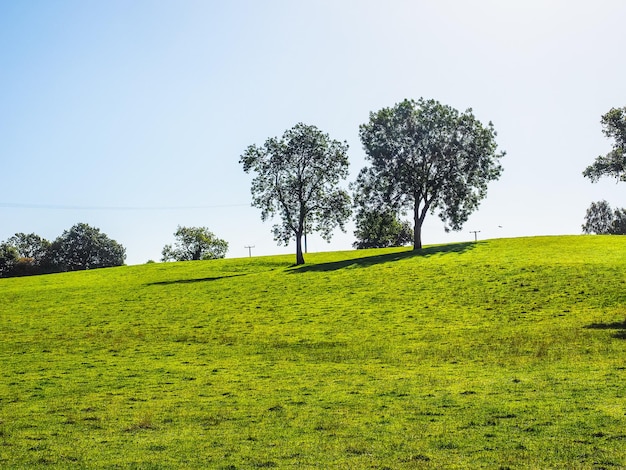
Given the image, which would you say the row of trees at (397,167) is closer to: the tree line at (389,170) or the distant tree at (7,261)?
the tree line at (389,170)

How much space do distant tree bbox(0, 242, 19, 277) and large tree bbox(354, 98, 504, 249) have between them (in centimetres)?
10874

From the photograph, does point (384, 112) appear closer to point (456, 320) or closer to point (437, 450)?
point (456, 320)

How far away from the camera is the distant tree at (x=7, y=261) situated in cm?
15350

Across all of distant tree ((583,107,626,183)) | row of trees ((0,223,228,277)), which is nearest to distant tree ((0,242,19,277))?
row of trees ((0,223,228,277))

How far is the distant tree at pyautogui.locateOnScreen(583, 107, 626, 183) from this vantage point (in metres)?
49.5

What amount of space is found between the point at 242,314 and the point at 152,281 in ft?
95.1

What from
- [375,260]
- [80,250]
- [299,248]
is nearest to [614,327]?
[375,260]

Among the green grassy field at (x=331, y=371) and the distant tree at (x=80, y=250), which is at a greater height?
the distant tree at (x=80, y=250)

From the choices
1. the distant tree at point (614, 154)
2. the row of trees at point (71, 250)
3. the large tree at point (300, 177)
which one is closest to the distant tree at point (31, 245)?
the row of trees at point (71, 250)

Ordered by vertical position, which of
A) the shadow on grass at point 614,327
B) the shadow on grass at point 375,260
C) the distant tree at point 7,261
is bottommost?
the shadow on grass at point 614,327

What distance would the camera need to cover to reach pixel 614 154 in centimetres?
5325

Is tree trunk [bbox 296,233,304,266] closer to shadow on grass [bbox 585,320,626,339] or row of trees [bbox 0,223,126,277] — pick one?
shadow on grass [bbox 585,320,626,339]

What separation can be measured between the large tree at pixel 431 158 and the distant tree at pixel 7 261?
109 m

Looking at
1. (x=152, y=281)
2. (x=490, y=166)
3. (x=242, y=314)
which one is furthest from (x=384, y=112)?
(x=242, y=314)
